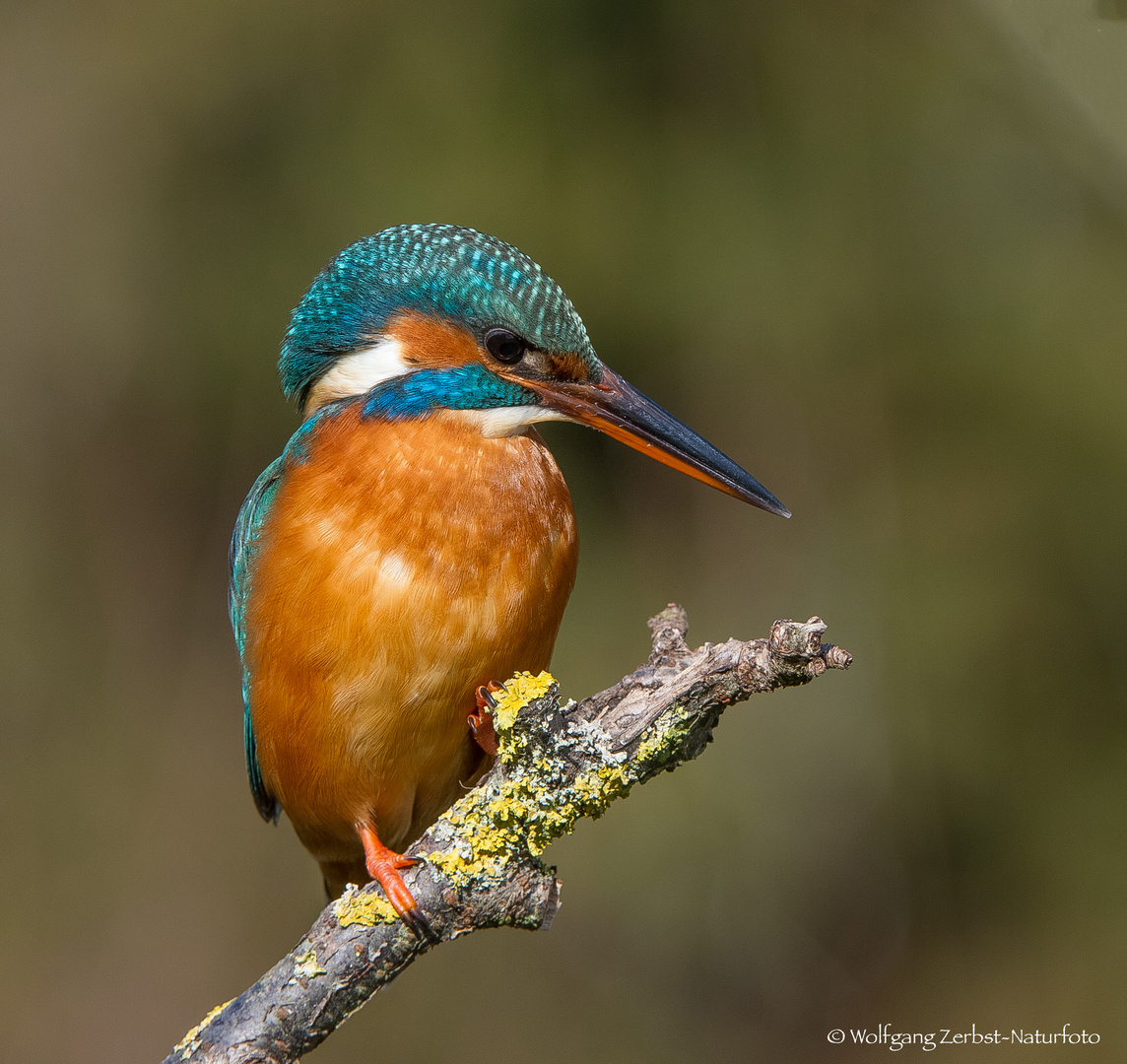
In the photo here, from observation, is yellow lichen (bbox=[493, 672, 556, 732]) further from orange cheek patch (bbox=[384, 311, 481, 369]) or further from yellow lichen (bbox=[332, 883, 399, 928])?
orange cheek patch (bbox=[384, 311, 481, 369])

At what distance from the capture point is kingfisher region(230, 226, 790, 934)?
1.60 m

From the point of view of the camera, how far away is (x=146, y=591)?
3.53 meters

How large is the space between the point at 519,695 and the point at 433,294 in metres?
Answer: 0.68

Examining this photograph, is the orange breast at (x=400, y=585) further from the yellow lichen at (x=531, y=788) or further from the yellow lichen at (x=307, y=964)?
the yellow lichen at (x=307, y=964)

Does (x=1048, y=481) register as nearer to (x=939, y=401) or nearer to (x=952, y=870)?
(x=939, y=401)

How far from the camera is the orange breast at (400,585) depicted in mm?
1593

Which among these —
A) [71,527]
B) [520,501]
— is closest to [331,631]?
[520,501]

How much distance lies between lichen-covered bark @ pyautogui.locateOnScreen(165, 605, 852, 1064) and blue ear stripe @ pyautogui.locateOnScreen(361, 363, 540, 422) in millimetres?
482

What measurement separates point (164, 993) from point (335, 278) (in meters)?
2.51

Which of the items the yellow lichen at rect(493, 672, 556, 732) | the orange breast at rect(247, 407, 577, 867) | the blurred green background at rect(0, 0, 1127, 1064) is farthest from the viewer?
the blurred green background at rect(0, 0, 1127, 1064)

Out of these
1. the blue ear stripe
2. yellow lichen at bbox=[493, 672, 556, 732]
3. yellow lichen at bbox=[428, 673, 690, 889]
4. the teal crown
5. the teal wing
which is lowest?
yellow lichen at bbox=[428, 673, 690, 889]

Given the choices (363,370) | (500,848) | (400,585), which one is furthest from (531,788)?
(363,370)

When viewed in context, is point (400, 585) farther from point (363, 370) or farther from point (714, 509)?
point (714, 509)

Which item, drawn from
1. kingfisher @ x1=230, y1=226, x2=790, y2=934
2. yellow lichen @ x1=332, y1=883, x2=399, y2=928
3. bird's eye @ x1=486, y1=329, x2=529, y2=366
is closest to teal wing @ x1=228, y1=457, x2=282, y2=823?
kingfisher @ x1=230, y1=226, x2=790, y2=934
